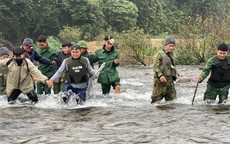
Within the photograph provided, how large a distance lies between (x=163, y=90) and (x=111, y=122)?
6.91ft

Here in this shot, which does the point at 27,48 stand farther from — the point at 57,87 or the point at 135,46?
the point at 135,46

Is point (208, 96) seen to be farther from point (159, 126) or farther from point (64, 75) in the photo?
point (64, 75)

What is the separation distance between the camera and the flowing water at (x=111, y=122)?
611cm

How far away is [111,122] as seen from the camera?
7547 mm

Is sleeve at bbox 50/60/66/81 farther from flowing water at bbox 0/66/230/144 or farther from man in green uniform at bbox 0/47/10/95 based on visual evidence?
man in green uniform at bbox 0/47/10/95

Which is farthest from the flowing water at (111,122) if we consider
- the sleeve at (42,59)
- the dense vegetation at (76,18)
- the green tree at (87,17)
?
the green tree at (87,17)

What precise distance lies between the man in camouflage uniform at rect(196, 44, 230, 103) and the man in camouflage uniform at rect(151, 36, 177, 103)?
0.64m

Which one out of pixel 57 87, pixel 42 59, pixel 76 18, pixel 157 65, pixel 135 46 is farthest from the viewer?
pixel 76 18

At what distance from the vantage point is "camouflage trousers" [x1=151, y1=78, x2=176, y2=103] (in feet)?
30.2

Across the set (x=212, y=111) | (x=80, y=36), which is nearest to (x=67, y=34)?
(x=80, y=36)

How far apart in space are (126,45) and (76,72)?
15.9 metres

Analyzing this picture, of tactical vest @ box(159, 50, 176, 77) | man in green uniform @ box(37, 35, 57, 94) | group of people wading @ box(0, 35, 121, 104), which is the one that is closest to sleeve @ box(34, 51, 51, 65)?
group of people wading @ box(0, 35, 121, 104)

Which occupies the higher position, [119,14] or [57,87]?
[119,14]

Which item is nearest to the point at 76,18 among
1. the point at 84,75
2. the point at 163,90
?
the point at 84,75
